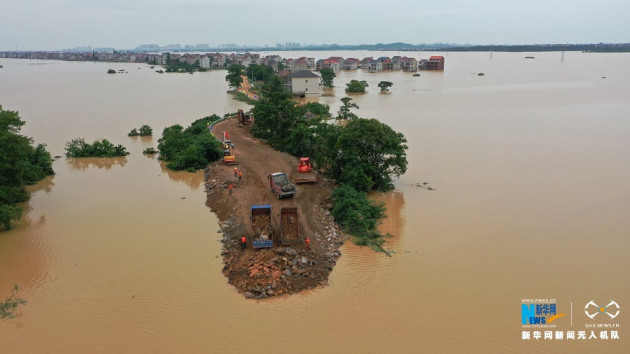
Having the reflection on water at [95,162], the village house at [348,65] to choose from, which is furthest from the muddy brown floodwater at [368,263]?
the village house at [348,65]

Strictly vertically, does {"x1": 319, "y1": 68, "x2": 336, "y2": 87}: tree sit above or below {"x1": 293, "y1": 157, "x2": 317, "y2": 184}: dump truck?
above

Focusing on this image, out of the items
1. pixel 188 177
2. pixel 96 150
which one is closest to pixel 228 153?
pixel 188 177

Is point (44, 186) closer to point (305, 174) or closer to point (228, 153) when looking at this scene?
point (228, 153)

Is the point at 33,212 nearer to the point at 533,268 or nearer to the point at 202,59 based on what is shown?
the point at 533,268

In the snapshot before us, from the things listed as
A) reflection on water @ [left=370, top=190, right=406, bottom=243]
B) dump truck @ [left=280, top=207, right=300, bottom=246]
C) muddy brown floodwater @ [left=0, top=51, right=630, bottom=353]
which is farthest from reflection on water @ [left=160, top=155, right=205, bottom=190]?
reflection on water @ [left=370, top=190, right=406, bottom=243]

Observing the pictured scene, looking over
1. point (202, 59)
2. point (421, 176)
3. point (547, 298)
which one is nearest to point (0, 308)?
point (547, 298)

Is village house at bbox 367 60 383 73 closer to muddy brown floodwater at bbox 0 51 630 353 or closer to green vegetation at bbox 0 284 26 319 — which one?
muddy brown floodwater at bbox 0 51 630 353
